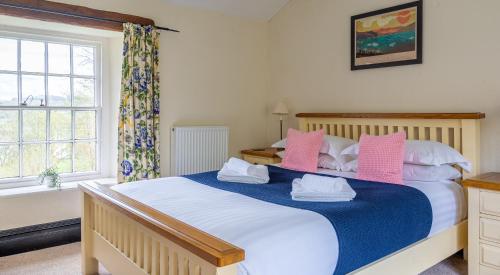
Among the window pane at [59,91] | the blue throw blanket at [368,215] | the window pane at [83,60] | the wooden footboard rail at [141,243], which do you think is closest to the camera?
the wooden footboard rail at [141,243]

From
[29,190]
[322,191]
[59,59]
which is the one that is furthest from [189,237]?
[59,59]

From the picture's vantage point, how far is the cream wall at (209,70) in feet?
12.3

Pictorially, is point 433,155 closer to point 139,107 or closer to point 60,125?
point 139,107

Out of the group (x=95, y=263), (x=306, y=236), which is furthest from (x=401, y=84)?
(x=95, y=263)

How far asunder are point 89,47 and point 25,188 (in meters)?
1.47

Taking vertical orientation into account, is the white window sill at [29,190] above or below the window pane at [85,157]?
below

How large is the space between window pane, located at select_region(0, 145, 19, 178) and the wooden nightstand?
11.9 ft

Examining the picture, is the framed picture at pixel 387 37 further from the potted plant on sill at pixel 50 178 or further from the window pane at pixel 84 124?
the potted plant on sill at pixel 50 178

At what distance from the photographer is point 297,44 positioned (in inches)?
169

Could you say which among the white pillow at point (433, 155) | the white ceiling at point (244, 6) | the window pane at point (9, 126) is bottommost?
the white pillow at point (433, 155)

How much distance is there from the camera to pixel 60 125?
3.57 metres

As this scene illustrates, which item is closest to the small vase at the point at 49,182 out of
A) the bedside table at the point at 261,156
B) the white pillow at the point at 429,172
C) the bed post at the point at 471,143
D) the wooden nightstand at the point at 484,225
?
the bedside table at the point at 261,156

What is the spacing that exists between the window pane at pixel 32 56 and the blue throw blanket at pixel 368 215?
2094 millimetres

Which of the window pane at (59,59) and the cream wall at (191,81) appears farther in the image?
the window pane at (59,59)
